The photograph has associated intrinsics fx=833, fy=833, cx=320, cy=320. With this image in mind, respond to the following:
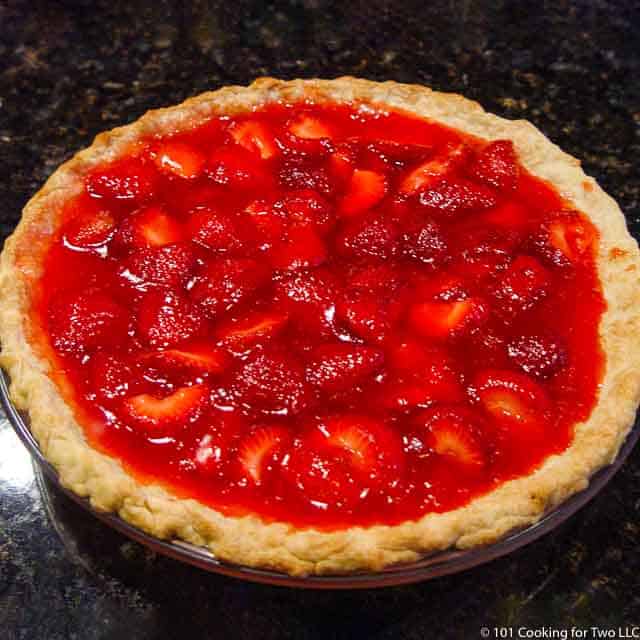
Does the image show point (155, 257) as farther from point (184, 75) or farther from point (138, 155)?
point (184, 75)

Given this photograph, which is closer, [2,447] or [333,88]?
[2,447]

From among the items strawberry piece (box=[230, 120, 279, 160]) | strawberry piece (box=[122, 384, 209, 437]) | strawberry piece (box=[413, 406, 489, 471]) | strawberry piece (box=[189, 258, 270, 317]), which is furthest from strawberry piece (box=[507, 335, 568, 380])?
strawberry piece (box=[230, 120, 279, 160])

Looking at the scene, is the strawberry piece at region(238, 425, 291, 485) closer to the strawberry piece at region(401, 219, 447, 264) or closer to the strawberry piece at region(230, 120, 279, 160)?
the strawberry piece at region(401, 219, 447, 264)

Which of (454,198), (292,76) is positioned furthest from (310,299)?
(292,76)

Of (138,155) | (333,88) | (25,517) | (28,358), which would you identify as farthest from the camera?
(333,88)

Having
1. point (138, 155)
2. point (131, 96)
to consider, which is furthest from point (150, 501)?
point (131, 96)

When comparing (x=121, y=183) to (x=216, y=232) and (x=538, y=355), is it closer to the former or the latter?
(x=216, y=232)
